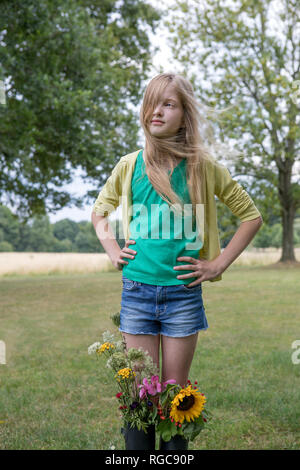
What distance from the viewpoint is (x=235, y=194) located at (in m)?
2.38

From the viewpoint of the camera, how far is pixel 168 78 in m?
2.34

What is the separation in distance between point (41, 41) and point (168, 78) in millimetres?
9935

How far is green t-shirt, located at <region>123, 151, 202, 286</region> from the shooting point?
2.23m

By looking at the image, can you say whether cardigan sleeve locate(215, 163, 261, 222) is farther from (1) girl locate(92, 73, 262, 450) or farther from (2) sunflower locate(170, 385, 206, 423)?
(2) sunflower locate(170, 385, 206, 423)

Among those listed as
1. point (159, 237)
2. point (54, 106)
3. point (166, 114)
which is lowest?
point (159, 237)

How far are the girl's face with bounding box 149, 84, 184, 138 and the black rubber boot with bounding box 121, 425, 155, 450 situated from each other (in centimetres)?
145

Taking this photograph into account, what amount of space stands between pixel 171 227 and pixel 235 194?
0.38 m

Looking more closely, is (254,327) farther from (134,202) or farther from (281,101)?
(281,101)

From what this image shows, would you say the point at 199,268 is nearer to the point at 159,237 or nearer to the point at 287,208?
the point at 159,237

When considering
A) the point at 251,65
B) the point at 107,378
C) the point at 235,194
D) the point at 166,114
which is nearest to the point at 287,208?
the point at 251,65

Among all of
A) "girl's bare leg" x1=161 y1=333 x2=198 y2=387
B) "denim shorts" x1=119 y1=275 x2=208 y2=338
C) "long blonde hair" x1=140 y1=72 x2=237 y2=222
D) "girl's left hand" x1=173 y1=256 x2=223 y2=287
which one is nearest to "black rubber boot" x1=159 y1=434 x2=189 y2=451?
"girl's bare leg" x1=161 y1=333 x2=198 y2=387

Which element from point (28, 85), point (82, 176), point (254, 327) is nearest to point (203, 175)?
point (254, 327)

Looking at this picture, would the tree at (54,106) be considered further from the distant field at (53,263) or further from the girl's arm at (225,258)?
the girl's arm at (225,258)

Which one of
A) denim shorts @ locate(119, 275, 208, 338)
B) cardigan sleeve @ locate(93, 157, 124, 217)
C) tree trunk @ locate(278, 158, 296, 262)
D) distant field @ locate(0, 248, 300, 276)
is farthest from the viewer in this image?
tree trunk @ locate(278, 158, 296, 262)
